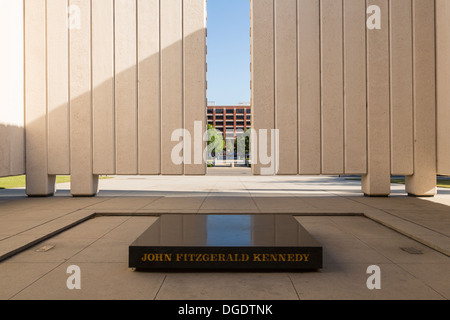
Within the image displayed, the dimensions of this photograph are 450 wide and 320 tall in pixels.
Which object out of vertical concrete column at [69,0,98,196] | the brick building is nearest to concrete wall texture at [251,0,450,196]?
vertical concrete column at [69,0,98,196]

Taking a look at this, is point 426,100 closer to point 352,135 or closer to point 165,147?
point 352,135

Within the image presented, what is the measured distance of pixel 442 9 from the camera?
1359 centimetres

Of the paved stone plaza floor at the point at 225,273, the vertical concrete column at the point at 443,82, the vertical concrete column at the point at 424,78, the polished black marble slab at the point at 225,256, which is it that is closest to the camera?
the paved stone plaza floor at the point at 225,273

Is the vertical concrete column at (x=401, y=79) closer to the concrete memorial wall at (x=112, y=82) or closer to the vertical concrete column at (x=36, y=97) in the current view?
the concrete memorial wall at (x=112, y=82)

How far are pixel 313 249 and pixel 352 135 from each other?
34.9 ft

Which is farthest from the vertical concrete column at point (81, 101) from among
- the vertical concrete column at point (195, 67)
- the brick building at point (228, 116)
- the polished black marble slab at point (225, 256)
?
the brick building at point (228, 116)

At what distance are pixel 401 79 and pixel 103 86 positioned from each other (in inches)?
564

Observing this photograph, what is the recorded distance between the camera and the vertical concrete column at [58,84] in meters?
14.6

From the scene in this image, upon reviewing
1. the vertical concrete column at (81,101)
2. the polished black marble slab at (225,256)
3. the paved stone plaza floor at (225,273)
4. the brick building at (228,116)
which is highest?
the brick building at (228,116)

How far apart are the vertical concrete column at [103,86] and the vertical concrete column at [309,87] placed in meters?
9.08

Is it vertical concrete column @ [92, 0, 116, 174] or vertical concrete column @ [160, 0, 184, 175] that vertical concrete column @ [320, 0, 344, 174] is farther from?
vertical concrete column @ [92, 0, 116, 174]

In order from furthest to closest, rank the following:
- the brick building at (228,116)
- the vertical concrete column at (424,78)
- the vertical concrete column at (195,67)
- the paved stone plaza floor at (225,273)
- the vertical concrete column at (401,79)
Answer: the brick building at (228,116), the vertical concrete column at (195,67), the vertical concrete column at (401,79), the vertical concrete column at (424,78), the paved stone plaza floor at (225,273)
